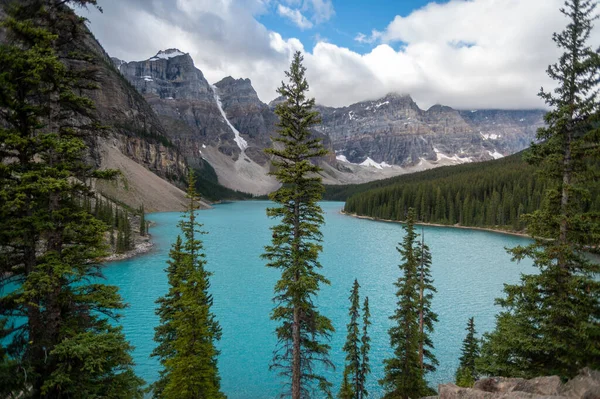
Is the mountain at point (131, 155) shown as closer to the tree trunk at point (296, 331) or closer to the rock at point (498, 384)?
the tree trunk at point (296, 331)

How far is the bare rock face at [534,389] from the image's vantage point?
8072mm

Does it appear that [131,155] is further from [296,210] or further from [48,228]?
[48,228]

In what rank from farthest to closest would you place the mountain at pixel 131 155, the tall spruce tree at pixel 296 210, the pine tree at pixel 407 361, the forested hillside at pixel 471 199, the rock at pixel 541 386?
the mountain at pixel 131 155
the forested hillside at pixel 471 199
the pine tree at pixel 407 361
the tall spruce tree at pixel 296 210
the rock at pixel 541 386

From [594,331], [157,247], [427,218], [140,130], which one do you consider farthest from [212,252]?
[140,130]

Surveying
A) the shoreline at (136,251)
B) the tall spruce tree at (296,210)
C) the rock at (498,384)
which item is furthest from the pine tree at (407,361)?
the shoreline at (136,251)

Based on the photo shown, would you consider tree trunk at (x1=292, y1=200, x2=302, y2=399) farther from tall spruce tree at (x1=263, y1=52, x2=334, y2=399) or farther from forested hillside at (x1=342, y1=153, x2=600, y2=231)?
forested hillside at (x1=342, y1=153, x2=600, y2=231)

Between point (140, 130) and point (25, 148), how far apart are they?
210m

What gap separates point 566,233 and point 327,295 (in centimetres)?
3235

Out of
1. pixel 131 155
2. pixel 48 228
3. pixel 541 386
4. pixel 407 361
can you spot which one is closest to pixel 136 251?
pixel 407 361

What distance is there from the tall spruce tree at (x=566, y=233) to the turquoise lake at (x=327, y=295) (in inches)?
546

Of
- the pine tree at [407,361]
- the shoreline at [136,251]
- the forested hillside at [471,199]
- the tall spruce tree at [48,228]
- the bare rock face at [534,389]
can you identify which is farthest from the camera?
the forested hillside at [471,199]

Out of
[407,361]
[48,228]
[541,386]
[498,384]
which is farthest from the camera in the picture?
[407,361]

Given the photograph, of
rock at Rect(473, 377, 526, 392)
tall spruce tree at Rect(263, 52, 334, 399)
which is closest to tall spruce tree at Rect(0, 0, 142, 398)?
tall spruce tree at Rect(263, 52, 334, 399)

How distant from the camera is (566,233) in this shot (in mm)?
11000
